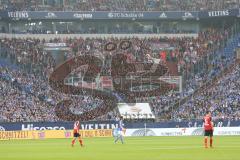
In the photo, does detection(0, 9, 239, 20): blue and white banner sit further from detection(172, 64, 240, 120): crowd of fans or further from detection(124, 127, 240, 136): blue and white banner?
detection(124, 127, 240, 136): blue and white banner

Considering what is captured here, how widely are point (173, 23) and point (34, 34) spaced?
19.3 metres

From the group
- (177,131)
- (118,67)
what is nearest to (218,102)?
(177,131)

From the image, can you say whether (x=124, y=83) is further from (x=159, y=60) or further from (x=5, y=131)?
(x=5, y=131)

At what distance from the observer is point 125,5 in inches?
3856

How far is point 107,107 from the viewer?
85.2 metres

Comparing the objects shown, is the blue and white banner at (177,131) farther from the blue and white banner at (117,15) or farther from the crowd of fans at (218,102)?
the blue and white banner at (117,15)

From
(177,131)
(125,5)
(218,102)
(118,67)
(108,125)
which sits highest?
(125,5)

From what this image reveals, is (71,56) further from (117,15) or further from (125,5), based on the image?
(125,5)

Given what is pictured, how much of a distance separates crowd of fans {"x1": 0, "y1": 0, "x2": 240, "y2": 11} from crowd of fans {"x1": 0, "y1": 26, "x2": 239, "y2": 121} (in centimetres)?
376

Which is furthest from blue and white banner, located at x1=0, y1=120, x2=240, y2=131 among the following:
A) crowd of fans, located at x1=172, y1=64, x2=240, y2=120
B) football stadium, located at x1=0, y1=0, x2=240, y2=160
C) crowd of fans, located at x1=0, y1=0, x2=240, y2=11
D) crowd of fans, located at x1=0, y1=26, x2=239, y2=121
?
crowd of fans, located at x1=0, y1=0, x2=240, y2=11

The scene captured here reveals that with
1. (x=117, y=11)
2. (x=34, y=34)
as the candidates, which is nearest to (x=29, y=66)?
(x=34, y=34)

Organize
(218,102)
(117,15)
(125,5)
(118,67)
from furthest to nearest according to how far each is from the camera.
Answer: (125,5)
(117,15)
(118,67)
(218,102)

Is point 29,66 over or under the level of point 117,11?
under

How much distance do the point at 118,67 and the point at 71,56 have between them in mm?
6210
